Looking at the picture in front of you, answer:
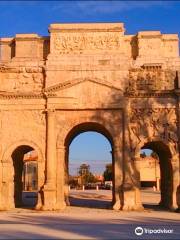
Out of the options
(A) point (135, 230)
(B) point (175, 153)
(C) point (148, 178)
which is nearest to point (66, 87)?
(B) point (175, 153)

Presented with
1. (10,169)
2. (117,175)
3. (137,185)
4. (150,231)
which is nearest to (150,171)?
(137,185)

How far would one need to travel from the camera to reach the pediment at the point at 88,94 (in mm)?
23125

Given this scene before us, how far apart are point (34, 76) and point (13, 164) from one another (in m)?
4.88

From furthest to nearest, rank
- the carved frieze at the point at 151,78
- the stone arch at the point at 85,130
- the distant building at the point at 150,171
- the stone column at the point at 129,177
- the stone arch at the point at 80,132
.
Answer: the distant building at the point at 150,171, the carved frieze at the point at 151,78, the stone arch at the point at 85,130, the stone arch at the point at 80,132, the stone column at the point at 129,177

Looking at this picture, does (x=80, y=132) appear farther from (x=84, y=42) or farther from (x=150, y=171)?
(x=150, y=171)

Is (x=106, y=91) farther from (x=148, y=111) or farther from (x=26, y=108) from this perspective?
(x=26, y=108)

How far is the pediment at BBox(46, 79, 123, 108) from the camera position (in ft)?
75.9

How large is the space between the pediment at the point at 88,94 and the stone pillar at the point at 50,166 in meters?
1.00

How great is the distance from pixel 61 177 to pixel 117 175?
9.41ft

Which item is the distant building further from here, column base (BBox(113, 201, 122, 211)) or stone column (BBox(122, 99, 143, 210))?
column base (BBox(113, 201, 122, 211))

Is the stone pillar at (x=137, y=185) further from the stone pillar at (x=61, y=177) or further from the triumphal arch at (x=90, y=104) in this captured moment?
the stone pillar at (x=61, y=177)

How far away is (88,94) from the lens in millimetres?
23234

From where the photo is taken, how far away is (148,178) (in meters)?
51.5

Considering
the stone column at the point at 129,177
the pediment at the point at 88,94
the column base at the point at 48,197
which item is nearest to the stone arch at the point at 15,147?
the column base at the point at 48,197
